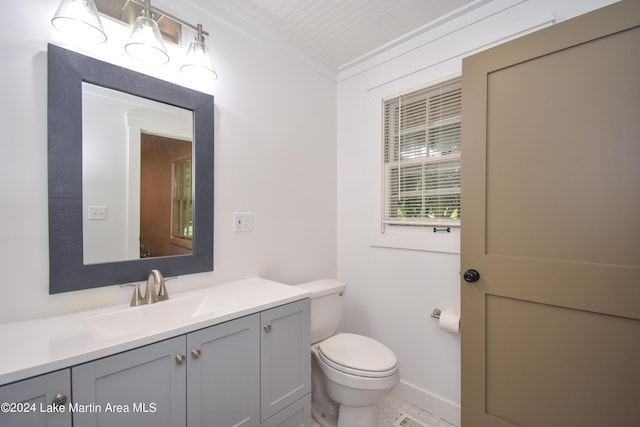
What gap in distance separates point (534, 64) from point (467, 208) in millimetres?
731

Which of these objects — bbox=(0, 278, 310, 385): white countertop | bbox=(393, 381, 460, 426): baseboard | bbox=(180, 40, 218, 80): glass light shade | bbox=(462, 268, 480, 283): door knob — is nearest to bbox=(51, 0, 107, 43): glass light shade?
bbox=(180, 40, 218, 80): glass light shade

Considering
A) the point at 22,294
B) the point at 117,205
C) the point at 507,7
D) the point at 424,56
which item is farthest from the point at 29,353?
the point at 507,7

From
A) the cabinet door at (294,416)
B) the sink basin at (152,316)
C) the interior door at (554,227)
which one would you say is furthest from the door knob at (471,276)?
the sink basin at (152,316)

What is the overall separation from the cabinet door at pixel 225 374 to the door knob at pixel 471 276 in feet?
3.56

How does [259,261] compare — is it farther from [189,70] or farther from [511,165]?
[511,165]

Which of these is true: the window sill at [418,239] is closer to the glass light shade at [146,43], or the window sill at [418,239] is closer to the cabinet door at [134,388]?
the cabinet door at [134,388]

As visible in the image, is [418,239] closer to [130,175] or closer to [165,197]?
[165,197]

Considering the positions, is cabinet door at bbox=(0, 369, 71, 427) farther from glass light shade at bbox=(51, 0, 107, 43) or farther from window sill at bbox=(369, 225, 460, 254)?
window sill at bbox=(369, 225, 460, 254)

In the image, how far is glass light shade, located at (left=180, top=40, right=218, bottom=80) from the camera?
4.34 feet

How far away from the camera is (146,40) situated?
1154 mm

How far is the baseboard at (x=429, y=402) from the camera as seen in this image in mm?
1645

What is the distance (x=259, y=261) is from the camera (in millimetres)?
1739

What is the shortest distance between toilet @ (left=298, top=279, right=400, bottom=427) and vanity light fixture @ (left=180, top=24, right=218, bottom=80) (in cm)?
137

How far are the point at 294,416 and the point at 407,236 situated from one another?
1234 millimetres
